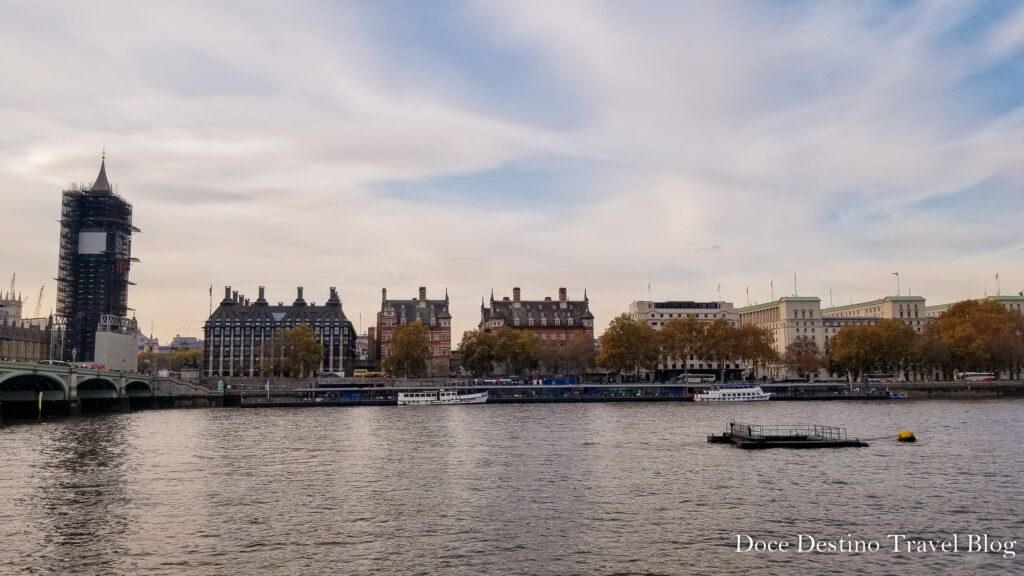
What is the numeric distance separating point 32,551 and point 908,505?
127ft

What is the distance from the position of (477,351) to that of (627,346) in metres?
32.3

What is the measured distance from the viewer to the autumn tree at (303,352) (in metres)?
171

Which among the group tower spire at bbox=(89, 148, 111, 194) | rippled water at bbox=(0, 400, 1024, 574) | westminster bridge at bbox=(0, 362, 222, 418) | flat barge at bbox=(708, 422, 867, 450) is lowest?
rippled water at bbox=(0, 400, 1024, 574)

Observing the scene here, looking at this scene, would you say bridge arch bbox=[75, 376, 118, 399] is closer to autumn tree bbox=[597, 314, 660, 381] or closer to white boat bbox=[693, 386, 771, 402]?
autumn tree bbox=[597, 314, 660, 381]

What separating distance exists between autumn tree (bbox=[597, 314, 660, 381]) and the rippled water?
96739mm

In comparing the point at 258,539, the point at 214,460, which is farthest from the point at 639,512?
the point at 214,460

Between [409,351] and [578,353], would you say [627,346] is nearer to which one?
[578,353]

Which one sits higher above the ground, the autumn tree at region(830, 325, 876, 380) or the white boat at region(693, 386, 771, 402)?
the autumn tree at region(830, 325, 876, 380)

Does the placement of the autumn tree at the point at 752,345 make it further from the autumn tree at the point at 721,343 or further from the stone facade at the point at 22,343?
the stone facade at the point at 22,343

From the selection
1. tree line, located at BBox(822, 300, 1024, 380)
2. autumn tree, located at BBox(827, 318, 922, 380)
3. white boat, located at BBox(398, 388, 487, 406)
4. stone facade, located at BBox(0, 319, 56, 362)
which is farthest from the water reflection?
tree line, located at BBox(822, 300, 1024, 380)

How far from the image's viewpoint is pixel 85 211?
18250 cm

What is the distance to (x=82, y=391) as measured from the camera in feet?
402

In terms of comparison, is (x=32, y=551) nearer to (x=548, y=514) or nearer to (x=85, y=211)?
(x=548, y=514)

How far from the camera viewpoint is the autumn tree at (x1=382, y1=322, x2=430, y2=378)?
6870 inches
